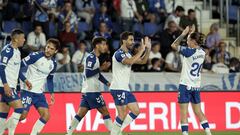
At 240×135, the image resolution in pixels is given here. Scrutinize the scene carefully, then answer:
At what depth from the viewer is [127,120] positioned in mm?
15672

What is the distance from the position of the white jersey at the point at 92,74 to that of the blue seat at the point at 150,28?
26.2 ft

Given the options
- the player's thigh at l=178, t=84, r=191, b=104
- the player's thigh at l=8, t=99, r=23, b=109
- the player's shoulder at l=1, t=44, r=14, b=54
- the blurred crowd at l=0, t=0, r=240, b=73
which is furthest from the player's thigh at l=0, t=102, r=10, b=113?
the blurred crowd at l=0, t=0, r=240, b=73

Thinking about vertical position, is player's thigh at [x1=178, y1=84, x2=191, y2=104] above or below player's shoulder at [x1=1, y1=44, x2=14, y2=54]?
below

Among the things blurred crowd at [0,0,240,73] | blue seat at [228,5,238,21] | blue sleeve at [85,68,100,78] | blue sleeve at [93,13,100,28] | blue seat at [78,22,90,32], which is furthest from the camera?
blue seat at [228,5,238,21]

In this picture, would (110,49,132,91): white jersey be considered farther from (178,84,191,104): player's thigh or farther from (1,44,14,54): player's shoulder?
(1,44,14,54): player's shoulder

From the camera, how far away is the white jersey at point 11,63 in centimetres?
1455

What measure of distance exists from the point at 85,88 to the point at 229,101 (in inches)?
180

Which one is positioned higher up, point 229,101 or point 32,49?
point 32,49

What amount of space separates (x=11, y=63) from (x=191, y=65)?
3.52 meters

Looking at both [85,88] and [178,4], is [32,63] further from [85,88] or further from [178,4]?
[178,4]

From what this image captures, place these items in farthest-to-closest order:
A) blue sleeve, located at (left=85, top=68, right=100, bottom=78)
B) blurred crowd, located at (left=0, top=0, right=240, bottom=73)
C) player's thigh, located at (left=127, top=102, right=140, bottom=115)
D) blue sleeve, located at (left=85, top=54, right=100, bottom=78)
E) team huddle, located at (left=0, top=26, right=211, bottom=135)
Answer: blurred crowd, located at (left=0, top=0, right=240, bottom=73) < blue sleeve, located at (left=85, top=68, right=100, bottom=78) < blue sleeve, located at (left=85, top=54, right=100, bottom=78) < player's thigh, located at (left=127, top=102, right=140, bottom=115) < team huddle, located at (left=0, top=26, right=211, bottom=135)

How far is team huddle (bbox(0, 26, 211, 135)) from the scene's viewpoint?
14812mm

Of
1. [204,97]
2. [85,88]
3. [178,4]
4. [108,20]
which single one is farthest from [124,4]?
[85,88]

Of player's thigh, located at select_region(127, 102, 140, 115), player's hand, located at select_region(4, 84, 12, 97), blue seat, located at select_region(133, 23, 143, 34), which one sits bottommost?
player's thigh, located at select_region(127, 102, 140, 115)
